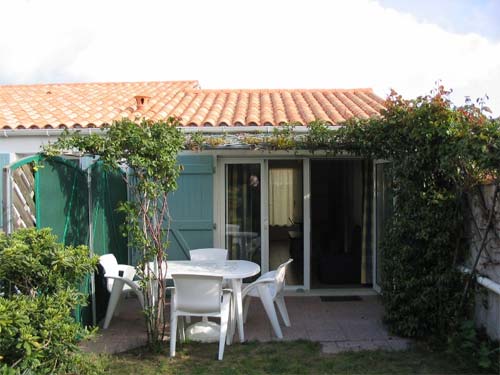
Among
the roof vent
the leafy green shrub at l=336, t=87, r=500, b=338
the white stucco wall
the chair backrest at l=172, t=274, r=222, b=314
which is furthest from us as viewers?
the roof vent

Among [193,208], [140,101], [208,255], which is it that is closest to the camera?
[208,255]

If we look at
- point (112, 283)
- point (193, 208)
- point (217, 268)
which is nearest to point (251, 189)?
point (193, 208)

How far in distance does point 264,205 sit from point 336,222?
310 centimetres

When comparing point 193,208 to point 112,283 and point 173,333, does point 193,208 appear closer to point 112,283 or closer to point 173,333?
point 112,283

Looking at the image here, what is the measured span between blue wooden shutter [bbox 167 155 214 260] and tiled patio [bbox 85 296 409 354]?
127 cm

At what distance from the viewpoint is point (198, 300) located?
183 inches

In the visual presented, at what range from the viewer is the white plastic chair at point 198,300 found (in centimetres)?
458

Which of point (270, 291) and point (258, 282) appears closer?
point (258, 282)

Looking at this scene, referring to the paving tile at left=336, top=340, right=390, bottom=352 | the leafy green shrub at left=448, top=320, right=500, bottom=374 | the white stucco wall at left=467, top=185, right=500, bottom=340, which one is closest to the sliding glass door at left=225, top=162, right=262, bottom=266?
the paving tile at left=336, top=340, right=390, bottom=352

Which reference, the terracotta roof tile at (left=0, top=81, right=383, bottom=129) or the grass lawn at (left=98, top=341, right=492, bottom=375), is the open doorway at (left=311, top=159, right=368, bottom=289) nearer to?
the terracotta roof tile at (left=0, top=81, right=383, bottom=129)

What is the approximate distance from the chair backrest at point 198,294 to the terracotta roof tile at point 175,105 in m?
2.91

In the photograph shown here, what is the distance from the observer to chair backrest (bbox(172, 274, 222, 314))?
4.57 metres

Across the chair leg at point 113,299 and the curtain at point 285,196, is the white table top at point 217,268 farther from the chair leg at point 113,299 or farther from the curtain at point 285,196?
the curtain at point 285,196

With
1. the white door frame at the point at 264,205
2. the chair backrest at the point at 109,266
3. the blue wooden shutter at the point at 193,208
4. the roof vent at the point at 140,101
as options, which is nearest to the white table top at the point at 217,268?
the chair backrest at the point at 109,266
